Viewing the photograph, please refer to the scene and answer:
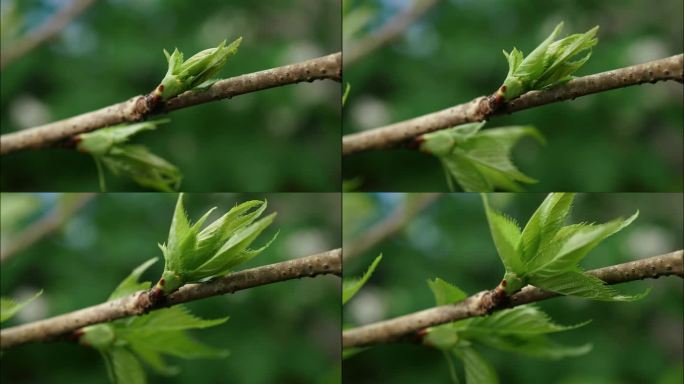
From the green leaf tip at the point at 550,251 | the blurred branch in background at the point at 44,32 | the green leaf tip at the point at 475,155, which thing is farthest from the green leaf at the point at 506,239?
the blurred branch in background at the point at 44,32

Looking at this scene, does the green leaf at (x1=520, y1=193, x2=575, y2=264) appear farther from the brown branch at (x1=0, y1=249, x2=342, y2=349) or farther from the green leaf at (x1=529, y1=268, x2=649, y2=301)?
the brown branch at (x1=0, y1=249, x2=342, y2=349)

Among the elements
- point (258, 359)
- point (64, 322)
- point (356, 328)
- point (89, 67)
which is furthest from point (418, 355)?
point (89, 67)

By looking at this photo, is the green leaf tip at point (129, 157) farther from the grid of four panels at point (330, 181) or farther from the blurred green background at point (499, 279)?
the blurred green background at point (499, 279)

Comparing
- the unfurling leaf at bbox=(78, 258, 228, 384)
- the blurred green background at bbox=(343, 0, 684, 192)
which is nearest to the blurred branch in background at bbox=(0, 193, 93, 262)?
the unfurling leaf at bbox=(78, 258, 228, 384)

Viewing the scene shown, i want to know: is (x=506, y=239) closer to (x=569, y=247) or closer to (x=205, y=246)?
(x=569, y=247)

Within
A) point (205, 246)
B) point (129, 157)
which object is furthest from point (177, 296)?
point (129, 157)

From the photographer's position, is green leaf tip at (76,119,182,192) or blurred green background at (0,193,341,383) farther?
blurred green background at (0,193,341,383)
